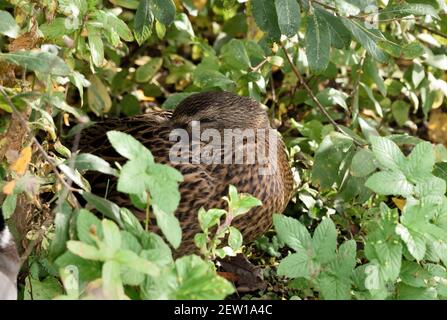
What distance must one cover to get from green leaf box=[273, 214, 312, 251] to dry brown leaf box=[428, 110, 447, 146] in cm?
276

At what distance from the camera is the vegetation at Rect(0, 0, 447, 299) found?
2404mm

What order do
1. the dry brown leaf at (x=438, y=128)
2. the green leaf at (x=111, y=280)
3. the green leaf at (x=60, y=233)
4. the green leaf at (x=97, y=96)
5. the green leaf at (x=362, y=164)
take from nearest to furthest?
the green leaf at (x=111, y=280), the green leaf at (x=60, y=233), the green leaf at (x=362, y=164), the green leaf at (x=97, y=96), the dry brown leaf at (x=438, y=128)

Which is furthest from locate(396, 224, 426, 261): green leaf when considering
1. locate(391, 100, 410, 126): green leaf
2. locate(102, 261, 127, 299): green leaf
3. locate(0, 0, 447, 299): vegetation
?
locate(391, 100, 410, 126): green leaf

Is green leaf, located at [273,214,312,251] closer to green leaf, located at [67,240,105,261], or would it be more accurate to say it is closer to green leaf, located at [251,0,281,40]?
green leaf, located at [67,240,105,261]

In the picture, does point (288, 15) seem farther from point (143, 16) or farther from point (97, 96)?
point (97, 96)

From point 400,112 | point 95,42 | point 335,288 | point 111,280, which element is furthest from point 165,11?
point 400,112

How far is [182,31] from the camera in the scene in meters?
4.62

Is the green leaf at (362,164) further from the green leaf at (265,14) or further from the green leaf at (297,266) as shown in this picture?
the green leaf at (297,266)

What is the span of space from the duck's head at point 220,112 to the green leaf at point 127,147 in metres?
1.20

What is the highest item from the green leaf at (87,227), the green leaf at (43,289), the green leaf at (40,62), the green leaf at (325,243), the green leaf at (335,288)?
the green leaf at (40,62)

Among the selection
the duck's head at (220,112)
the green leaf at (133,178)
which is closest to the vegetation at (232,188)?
the green leaf at (133,178)

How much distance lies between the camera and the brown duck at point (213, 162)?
11.2 feet
